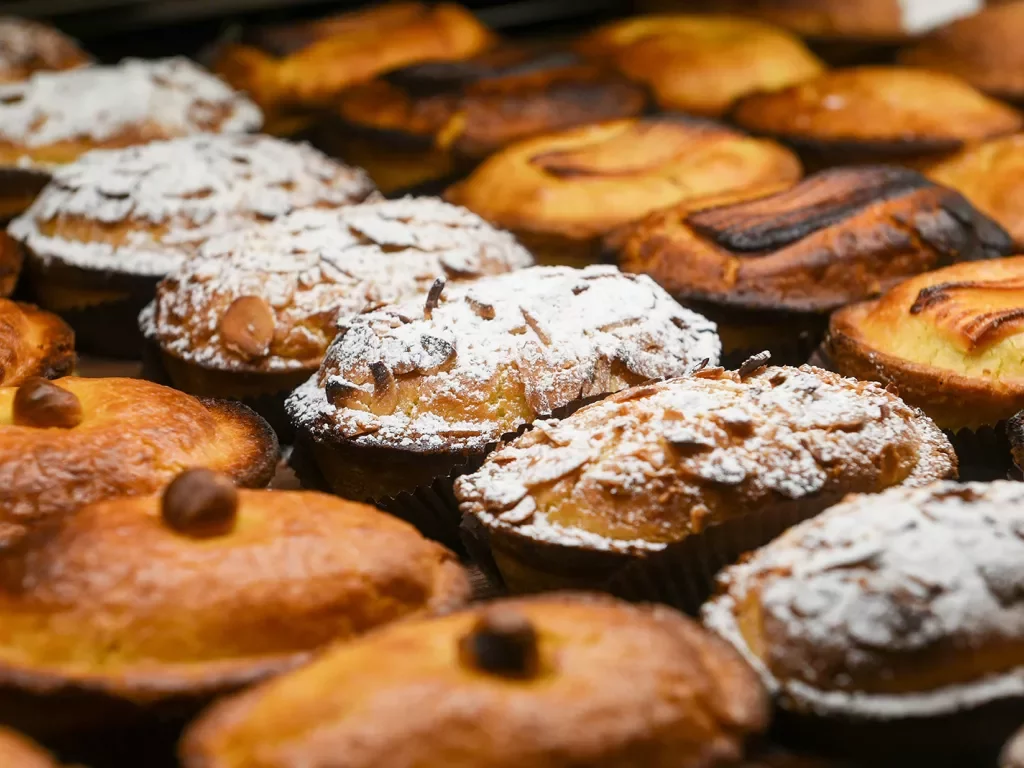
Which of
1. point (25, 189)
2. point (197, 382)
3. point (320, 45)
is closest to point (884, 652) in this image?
point (197, 382)

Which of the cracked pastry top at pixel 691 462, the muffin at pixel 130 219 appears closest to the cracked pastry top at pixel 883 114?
the muffin at pixel 130 219

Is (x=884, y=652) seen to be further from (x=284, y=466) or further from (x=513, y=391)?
(x=284, y=466)

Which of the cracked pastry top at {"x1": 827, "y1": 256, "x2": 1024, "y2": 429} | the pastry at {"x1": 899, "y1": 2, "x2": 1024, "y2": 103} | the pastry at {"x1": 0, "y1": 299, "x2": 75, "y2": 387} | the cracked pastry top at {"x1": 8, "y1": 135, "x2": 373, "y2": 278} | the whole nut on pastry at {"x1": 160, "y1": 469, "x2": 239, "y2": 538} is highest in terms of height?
the pastry at {"x1": 899, "y1": 2, "x2": 1024, "y2": 103}

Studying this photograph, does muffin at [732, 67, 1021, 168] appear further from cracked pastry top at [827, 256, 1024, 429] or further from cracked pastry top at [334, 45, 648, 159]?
cracked pastry top at [827, 256, 1024, 429]

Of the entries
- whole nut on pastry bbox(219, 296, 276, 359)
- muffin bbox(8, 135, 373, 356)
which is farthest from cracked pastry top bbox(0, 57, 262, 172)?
whole nut on pastry bbox(219, 296, 276, 359)

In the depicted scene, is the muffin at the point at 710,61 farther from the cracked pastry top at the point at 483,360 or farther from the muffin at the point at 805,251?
the cracked pastry top at the point at 483,360
